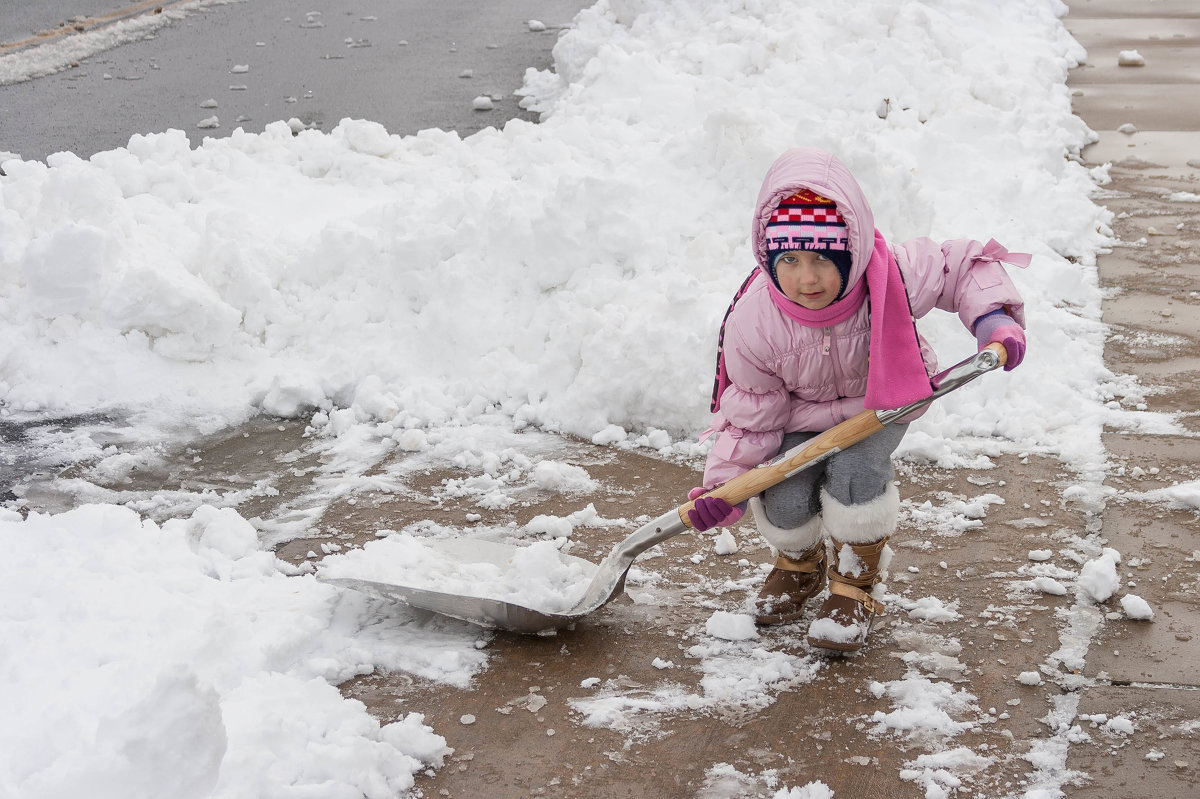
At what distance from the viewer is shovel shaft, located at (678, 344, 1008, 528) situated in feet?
8.32

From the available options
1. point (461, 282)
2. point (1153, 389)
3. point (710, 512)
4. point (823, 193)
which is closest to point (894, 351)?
point (823, 193)

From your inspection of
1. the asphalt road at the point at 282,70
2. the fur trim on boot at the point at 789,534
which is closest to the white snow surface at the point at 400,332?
the fur trim on boot at the point at 789,534

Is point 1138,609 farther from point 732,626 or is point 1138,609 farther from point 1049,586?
point 732,626

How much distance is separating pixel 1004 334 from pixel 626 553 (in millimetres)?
1042

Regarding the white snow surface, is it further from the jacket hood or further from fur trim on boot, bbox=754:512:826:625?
the jacket hood

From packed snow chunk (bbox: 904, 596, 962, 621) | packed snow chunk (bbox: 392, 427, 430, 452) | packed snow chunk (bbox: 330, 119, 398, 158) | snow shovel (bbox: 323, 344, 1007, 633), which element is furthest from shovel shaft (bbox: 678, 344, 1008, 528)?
packed snow chunk (bbox: 330, 119, 398, 158)

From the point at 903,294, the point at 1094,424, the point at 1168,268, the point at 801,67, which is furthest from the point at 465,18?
the point at 903,294

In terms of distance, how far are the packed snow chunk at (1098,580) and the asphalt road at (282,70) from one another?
17.7 ft

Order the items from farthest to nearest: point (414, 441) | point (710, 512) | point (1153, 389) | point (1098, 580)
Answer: point (1153, 389) → point (414, 441) → point (1098, 580) → point (710, 512)

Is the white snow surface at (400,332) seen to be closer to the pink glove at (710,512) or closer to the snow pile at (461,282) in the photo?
the snow pile at (461,282)

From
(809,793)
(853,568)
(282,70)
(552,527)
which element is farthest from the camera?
(282,70)

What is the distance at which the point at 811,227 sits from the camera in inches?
96.6

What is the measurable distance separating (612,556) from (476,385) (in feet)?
4.61

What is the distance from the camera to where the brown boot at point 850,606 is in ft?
8.92
